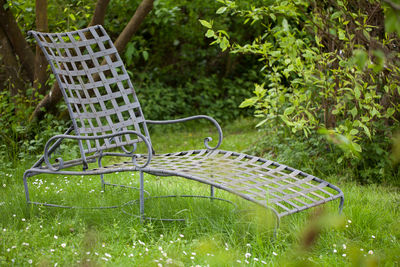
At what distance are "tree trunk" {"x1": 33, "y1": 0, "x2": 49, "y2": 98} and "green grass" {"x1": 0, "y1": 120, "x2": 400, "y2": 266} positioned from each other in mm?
1436

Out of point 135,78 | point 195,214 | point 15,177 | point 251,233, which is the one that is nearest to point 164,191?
point 195,214

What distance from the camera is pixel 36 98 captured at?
4.37 m

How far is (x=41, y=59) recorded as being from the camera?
14.0ft

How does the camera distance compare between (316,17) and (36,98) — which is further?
(36,98)

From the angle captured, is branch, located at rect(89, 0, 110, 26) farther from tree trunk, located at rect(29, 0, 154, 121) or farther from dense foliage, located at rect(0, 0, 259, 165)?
dense foliage, located at rect(0, 0, 259, 165)

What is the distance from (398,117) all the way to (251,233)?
1857 millimetres

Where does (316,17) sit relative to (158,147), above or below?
above

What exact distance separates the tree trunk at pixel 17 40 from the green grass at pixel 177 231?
1.71 meters

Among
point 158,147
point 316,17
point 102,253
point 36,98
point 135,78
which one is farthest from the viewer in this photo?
point 135,78

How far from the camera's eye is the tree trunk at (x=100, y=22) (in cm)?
393

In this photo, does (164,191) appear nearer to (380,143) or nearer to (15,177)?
(15,177)

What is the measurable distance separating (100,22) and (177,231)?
2.39 metres

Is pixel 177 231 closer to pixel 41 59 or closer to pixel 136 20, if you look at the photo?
pixel 136 20

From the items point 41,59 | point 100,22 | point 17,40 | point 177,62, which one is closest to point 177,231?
point 100,22
